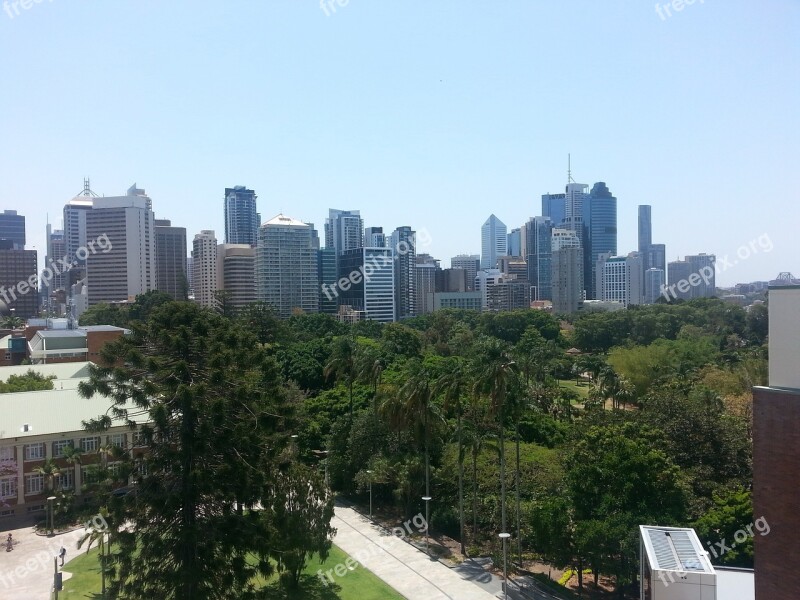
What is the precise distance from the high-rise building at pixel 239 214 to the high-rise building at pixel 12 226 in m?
52.6

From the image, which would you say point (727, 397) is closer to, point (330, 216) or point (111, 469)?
point (111, 469)

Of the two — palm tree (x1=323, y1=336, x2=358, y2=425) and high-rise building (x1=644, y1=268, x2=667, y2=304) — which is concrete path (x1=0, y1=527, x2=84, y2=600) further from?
high-rise building (x1=644, y1=268, x2=667, y2=304)

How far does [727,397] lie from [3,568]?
3512 centimetres

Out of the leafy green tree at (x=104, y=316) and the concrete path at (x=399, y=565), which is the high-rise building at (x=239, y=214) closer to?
the leafy green tree at (x=104, y=316)

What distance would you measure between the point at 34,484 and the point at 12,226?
165 metres

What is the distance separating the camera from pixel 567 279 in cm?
15275

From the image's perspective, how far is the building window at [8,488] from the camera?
28.0 meters

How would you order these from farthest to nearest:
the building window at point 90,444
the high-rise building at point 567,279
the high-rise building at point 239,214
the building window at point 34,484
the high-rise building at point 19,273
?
1. the high-rise building at point 239,214
2. the high-rise building at point 567,279
3. the high-rise building at point 19,273
4. the building window at point 90,444
5. the building window at point 34,484

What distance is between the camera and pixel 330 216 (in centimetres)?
17825

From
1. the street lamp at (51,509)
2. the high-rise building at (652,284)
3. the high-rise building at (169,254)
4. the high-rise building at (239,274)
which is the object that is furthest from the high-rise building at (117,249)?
the high-rise building at (652,284)

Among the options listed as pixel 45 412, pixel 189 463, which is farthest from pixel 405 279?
pixel 189 463

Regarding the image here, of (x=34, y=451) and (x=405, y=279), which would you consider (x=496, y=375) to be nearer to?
(x=34, y=451)

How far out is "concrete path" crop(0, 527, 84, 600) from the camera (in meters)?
20.9

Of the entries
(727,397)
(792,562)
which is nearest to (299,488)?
(792,562)
